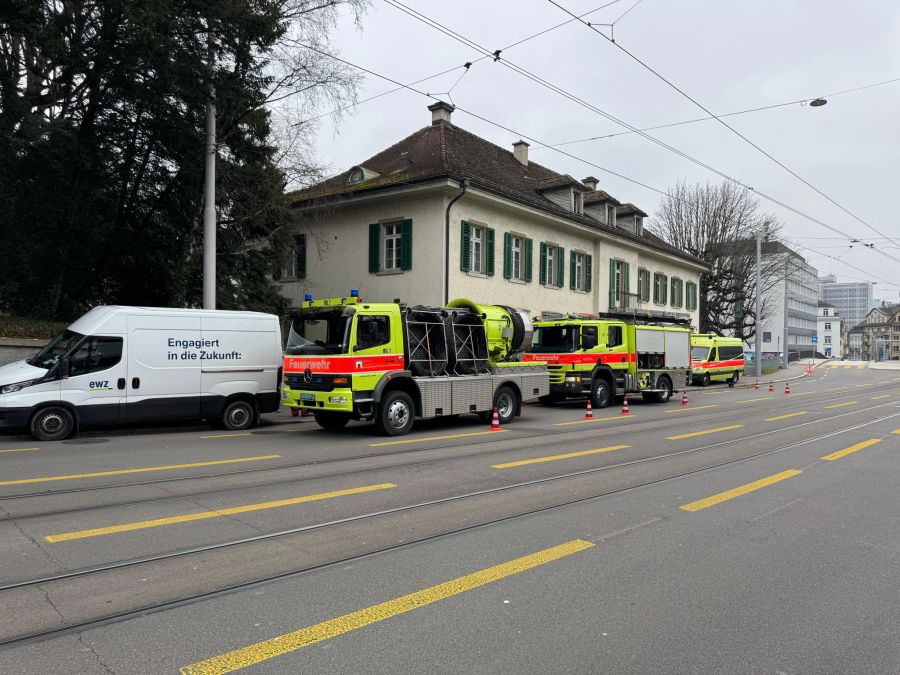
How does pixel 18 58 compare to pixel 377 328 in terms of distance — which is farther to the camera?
pixel 18 58

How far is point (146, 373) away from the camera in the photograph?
12641 mm

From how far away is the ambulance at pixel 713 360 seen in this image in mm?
36156

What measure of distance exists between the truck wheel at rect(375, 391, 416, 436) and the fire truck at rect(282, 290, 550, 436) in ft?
0.06

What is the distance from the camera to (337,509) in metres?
6.66

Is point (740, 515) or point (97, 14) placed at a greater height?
point (97, 14)

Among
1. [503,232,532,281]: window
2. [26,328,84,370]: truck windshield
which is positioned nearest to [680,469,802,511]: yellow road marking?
[26,328,84,370]: truck windshield

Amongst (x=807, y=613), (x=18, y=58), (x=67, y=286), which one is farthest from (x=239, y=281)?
(x=807, y=613)

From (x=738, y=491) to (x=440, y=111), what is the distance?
980 inches

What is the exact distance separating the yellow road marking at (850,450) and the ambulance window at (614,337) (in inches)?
335

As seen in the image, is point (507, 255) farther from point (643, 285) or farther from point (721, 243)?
point (721, 243)

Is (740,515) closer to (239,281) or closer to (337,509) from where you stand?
(337,509)

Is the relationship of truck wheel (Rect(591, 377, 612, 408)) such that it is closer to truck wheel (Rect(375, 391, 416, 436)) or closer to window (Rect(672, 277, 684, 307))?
truck wheel (Rect(375, 391, 416, 436))

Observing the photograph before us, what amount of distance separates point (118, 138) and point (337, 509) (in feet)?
54.7

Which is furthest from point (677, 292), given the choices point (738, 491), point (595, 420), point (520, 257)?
point (738, 491)
